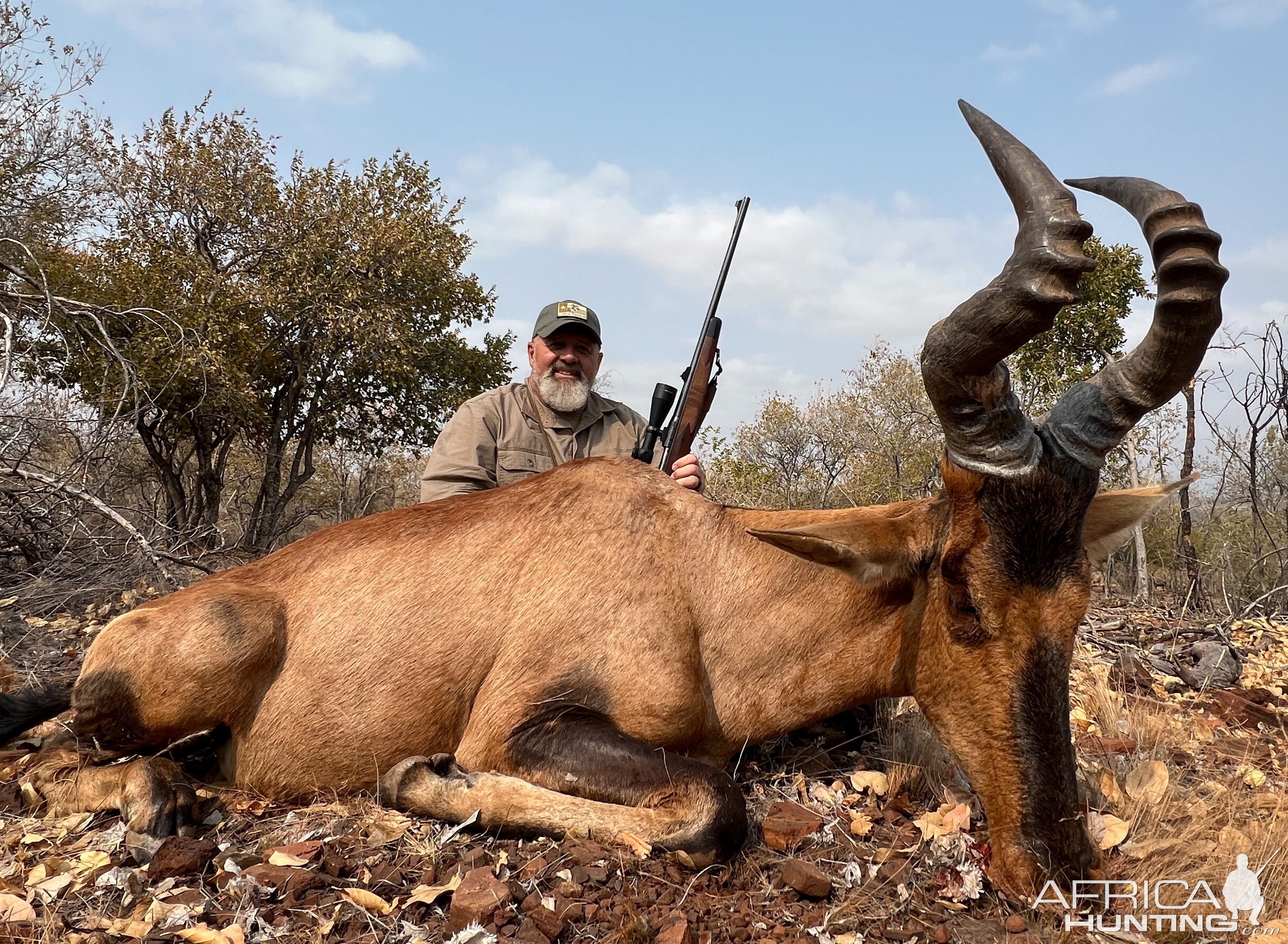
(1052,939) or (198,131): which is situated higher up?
(198,131)

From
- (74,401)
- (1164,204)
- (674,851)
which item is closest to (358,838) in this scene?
(674,851)

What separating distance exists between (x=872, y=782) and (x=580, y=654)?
5.47 feet

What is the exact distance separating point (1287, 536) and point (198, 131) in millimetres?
23676

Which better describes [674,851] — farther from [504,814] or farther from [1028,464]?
[1028,464]

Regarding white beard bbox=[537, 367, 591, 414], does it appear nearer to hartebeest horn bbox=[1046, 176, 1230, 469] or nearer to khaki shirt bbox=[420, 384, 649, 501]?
khaki shirt bbox=[420, 384, 649, 501]

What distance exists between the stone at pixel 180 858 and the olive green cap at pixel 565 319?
5476 millimetres

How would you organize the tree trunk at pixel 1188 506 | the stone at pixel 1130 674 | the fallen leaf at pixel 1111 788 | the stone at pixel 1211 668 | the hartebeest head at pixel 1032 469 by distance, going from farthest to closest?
the tree trunk at pixel 1188 506 < the stone at pixel 1211 668 < the stone at pixel 1130 674 < the fallen leaf at pixel 1111 788 < the hartebeest head at pixel 1032 469

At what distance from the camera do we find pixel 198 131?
20.9 meters

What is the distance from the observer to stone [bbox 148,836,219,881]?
339cm

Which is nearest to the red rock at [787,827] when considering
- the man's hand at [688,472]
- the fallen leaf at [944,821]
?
the fallen leaf at [944,821]

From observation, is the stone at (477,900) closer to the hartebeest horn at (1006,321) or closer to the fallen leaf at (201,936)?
the fallen leaf at (201,936)

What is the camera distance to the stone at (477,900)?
10.0 feet

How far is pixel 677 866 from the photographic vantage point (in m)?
3.47

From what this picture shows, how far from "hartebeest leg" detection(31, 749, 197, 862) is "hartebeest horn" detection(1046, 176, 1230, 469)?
13.5 ft
